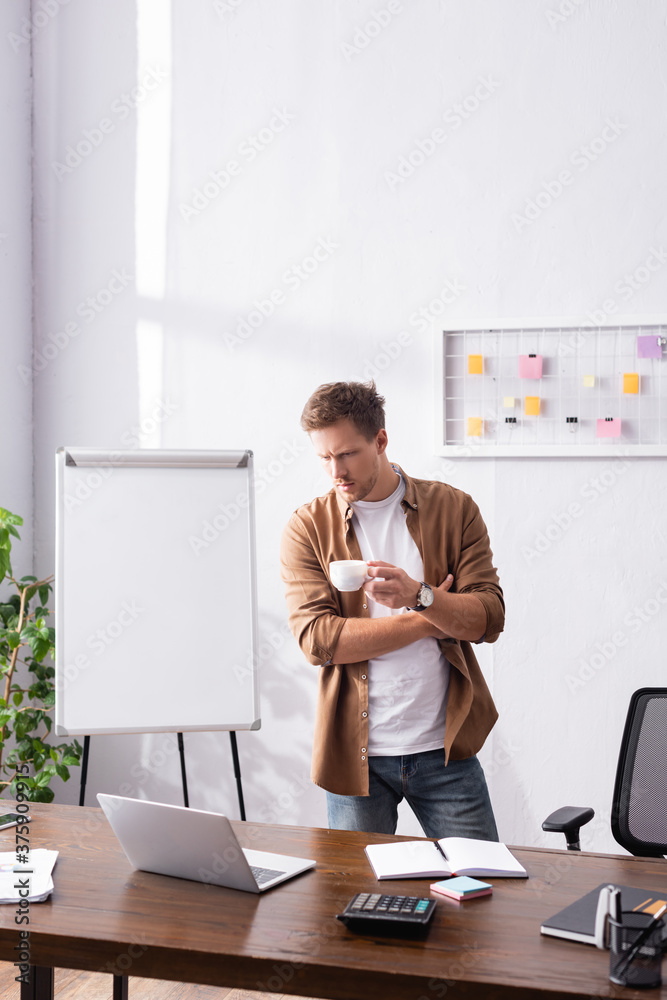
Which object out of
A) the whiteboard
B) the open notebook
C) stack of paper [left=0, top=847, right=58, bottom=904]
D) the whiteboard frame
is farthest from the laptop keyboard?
the whiteboard frame

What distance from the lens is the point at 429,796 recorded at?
1.90 m

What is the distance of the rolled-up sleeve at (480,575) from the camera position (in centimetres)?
193

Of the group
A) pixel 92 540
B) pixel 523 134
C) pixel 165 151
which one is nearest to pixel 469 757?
pixel 92 540

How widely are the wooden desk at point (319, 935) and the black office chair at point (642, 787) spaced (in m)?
0.43

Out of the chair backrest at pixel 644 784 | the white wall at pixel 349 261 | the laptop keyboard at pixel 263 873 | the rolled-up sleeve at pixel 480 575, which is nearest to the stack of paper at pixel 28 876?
the laptop keyboard at pixel 263 873

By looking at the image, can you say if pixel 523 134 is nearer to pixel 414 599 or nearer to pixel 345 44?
pixel 345 44

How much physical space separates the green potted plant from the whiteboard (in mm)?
312

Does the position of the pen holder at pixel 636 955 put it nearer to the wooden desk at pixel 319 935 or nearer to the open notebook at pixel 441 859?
the wooden desk at pixel 319 935

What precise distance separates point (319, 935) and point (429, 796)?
72 centimetres

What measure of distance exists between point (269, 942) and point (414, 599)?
775mm

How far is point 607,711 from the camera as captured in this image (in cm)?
292

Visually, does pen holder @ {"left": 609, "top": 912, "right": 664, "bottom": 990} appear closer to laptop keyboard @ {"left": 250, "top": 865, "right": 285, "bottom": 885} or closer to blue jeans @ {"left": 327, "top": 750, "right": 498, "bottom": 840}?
laptop keyboard @ {"left": 250, "top": 865, "right": 285, "bottom": 885}

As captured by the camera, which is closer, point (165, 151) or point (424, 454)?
point (424, 454)

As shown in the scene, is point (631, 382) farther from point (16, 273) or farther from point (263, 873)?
point (16, 273)
